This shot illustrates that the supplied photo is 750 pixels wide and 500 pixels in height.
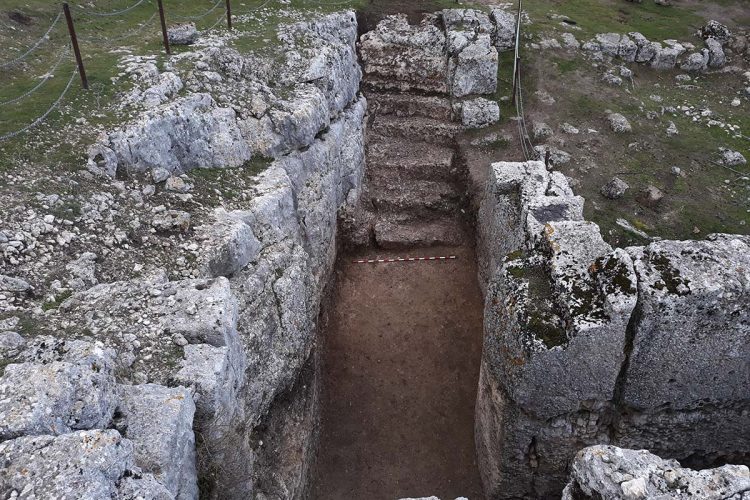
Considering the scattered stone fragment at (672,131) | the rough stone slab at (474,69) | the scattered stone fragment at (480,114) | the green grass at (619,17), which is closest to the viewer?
the scattered stone fragment at (672,131)

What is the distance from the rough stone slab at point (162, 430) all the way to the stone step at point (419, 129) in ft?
44.7

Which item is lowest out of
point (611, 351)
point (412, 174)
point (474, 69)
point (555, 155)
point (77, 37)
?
point (412, 174)

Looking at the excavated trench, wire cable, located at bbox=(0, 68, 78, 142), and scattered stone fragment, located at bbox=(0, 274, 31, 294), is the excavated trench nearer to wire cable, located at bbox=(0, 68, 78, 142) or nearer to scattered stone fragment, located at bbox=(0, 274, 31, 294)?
scattered stone fragment, located at bbox=(0, 274, 31, 294)

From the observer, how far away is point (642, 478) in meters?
5.93

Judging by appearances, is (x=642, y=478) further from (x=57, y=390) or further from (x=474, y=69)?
(x=474, y=69)

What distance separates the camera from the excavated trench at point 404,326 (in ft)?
37.4

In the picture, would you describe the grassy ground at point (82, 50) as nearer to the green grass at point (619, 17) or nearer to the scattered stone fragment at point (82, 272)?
the scattered stone fragment at point (82, 272)

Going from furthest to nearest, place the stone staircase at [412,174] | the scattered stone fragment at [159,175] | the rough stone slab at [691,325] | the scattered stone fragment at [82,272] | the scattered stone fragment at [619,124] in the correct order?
the stone staircase at [412,174]
the scattered stone fragment at [619,124]
the scattered stone fragment at [159,175]
the rough stone slab at [691,325]
the scattered stone fragment at [82,272]

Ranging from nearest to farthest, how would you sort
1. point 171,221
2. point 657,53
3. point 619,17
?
point 171,221, point 657,53, point 619,17

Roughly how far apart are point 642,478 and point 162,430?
203 inches

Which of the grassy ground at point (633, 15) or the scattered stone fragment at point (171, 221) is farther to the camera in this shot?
the grassy ground at point (633, 15)

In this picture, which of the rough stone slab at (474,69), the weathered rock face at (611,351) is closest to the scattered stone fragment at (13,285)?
the weathered rock face at (611,351)

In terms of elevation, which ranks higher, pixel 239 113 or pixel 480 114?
pixel 239 113

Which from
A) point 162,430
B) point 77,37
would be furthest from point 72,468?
point 77,37
